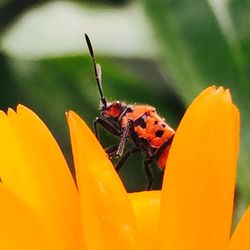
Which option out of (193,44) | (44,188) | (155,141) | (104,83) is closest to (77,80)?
(104,83)

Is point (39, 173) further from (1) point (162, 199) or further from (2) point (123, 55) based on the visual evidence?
(2) point (123, 55)

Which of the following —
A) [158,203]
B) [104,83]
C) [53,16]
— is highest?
[53,16]

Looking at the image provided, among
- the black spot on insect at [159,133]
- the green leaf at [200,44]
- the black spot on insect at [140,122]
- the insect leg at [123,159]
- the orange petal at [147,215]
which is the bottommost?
the orange petal at [147,215]

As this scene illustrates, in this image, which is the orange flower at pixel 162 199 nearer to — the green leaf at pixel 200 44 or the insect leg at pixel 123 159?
the insect leg at pixel 123 159

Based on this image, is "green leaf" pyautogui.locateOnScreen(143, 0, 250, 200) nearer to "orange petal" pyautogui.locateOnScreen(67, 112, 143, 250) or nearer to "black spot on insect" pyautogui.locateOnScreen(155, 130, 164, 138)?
"black spot on insect" pyautogui.locateOnScreen(155, 130, 164, 138)

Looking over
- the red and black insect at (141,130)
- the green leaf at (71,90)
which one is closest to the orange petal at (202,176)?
the red and black insect at (141,130)

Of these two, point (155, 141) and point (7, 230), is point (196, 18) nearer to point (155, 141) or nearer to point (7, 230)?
point (155, 141)

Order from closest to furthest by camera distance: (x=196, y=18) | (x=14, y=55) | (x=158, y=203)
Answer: (x=158, y=203), (x=196, y=18), (x=14, y=55)
